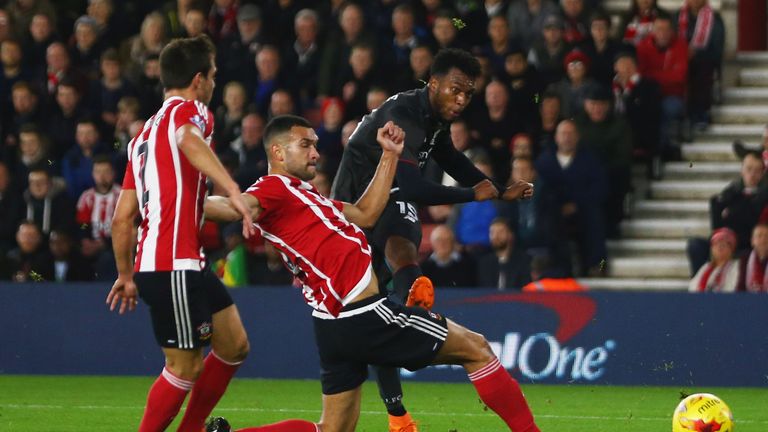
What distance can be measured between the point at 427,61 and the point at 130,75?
382 cm

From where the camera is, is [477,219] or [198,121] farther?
[477,219]

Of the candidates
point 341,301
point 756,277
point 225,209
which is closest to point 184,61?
point 225,209

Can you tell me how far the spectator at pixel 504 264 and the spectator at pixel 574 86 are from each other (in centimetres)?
152

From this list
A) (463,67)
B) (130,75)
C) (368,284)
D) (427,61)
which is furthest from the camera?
(130,75)

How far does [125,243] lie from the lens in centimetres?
759

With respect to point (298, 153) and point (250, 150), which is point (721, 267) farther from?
point (298, 153)

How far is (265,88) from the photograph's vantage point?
15984 mm

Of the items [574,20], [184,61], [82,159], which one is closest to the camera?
[184,61]

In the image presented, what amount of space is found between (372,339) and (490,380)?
2.13 ft

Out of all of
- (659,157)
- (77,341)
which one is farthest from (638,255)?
(77,341)

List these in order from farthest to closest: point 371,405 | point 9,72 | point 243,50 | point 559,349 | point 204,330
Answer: point 9,72 < point 243,50 < point 559,349 < point 371,405 < point 204,330

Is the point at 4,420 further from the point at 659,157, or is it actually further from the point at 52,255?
the point at 659,157

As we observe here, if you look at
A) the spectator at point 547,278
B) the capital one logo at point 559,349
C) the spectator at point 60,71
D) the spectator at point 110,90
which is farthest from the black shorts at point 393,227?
the spectator at point 60,71

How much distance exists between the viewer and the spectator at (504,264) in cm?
1382
